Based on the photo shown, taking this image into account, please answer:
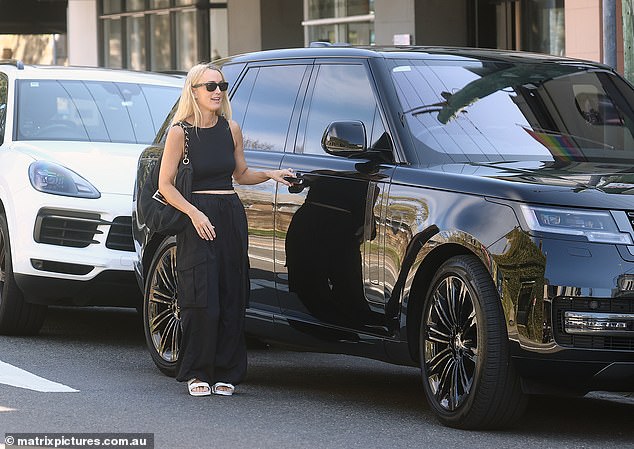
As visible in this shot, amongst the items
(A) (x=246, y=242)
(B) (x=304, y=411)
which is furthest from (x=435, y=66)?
(B) (x=304, y=411)

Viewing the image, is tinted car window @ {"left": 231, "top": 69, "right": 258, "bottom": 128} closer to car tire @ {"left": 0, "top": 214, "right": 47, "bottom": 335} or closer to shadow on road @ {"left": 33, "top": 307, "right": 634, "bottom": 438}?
shadow on road @ {"left": 33, "top": 307, "right": 634, "bottom": 438}

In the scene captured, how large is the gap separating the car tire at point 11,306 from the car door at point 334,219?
2.91 m

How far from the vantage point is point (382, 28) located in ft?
74.5

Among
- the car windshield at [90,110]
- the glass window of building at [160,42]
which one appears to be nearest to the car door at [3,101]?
the car windshield at [90,110]

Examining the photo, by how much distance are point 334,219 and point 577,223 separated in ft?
5.06

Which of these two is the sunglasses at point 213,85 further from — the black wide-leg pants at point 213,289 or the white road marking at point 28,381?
the white road marking at point 28,381

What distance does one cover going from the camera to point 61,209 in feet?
32.9

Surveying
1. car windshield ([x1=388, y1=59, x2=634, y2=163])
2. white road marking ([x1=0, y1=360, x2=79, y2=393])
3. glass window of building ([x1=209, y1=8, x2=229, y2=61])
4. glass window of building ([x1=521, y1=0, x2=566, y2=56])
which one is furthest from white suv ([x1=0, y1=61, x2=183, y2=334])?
glass window of building ([x1=209, y1=8, x2=229, y2=61])

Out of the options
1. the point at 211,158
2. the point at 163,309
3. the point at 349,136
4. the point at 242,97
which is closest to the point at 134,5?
the point at 242,97

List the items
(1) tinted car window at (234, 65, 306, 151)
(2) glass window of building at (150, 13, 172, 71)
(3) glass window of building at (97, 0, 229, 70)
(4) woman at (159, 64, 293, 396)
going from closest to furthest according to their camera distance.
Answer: (4) woman at (159, 64, 293, 396) → (1) tinted car window at (234, 65, 306, 151) → (3) glass window of building at (97, 0, 229, 70) → (2) glass window of building at (150, 13, 172, 71)

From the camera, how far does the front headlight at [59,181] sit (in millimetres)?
10039

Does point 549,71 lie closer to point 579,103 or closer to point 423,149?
point 579,103

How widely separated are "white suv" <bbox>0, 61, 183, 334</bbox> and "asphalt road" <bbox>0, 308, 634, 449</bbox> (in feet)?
1.35

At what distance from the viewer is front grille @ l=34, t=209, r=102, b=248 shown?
9.98 meters
